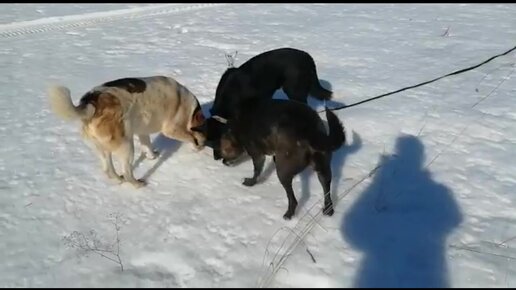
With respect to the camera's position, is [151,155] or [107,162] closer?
[107,162]

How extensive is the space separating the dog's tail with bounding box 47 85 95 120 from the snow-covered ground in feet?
2.68

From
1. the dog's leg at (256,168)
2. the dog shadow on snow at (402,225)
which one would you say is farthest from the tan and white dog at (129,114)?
the dog shadow on snow at (402,225)

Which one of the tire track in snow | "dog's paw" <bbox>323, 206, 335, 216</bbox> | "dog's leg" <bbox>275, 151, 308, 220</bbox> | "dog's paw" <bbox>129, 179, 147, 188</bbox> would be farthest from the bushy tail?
the tire track in snow

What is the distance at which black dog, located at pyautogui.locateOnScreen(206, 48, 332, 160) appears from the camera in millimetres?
4879

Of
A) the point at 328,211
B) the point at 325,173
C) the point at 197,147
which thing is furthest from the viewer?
the point at 197,147

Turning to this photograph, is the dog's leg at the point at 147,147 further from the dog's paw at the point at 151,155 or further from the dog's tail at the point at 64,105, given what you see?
the dog's tail at the point at 64,105

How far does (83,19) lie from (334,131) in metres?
8.23

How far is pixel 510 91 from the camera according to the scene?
6039 mm

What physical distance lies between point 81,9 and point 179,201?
8.65 meters

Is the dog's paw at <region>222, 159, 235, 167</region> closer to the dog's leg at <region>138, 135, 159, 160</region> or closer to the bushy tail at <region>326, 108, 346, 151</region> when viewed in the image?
the dog's leg at <region>138, 135, 159, 160</region>

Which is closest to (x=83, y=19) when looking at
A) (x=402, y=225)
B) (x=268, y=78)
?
(x=268, y=78)

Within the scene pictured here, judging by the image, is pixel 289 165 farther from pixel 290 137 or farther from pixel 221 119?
pixel 221 119

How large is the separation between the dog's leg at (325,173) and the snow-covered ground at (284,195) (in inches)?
3.9

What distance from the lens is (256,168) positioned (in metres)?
4.06
